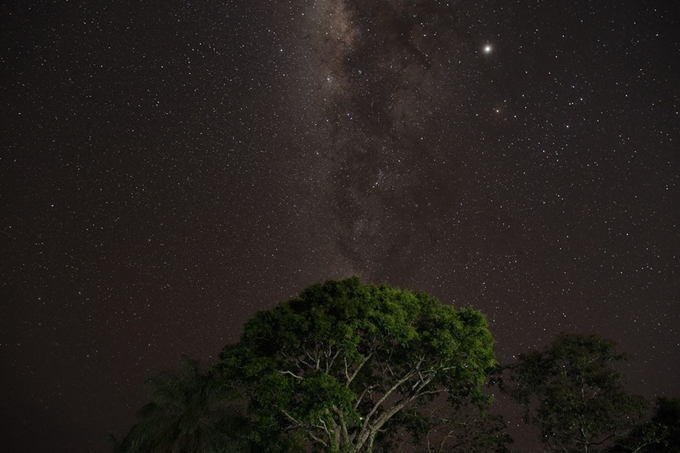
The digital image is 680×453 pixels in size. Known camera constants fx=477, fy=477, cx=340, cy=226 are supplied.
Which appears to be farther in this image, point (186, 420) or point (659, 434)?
point (659, 434)

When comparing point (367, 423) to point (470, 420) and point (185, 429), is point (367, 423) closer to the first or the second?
point (470, 420)

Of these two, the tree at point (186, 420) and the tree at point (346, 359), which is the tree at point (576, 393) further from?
the tree at point (186, 420)

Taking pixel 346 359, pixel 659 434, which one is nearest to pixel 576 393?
pixel 659 434

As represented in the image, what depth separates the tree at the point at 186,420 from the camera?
16.9 metres

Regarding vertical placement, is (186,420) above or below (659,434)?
below

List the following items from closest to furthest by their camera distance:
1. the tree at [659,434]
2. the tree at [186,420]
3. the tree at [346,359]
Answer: the tree at [346,359], the tree at [186,420], the tree at [659,434]

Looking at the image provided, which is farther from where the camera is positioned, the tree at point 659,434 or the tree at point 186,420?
the tree at point 659,434

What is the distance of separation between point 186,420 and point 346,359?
20.6 ft

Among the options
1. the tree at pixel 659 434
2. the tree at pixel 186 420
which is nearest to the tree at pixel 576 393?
the tree at pixel 659 434

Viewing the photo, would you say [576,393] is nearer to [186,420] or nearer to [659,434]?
[659,434]

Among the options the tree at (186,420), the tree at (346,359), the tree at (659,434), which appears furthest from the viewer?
the tree at (659,434)

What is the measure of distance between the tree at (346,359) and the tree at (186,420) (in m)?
1.06

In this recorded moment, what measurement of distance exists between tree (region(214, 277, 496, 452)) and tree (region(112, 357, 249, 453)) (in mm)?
1055

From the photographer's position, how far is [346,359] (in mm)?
18578
